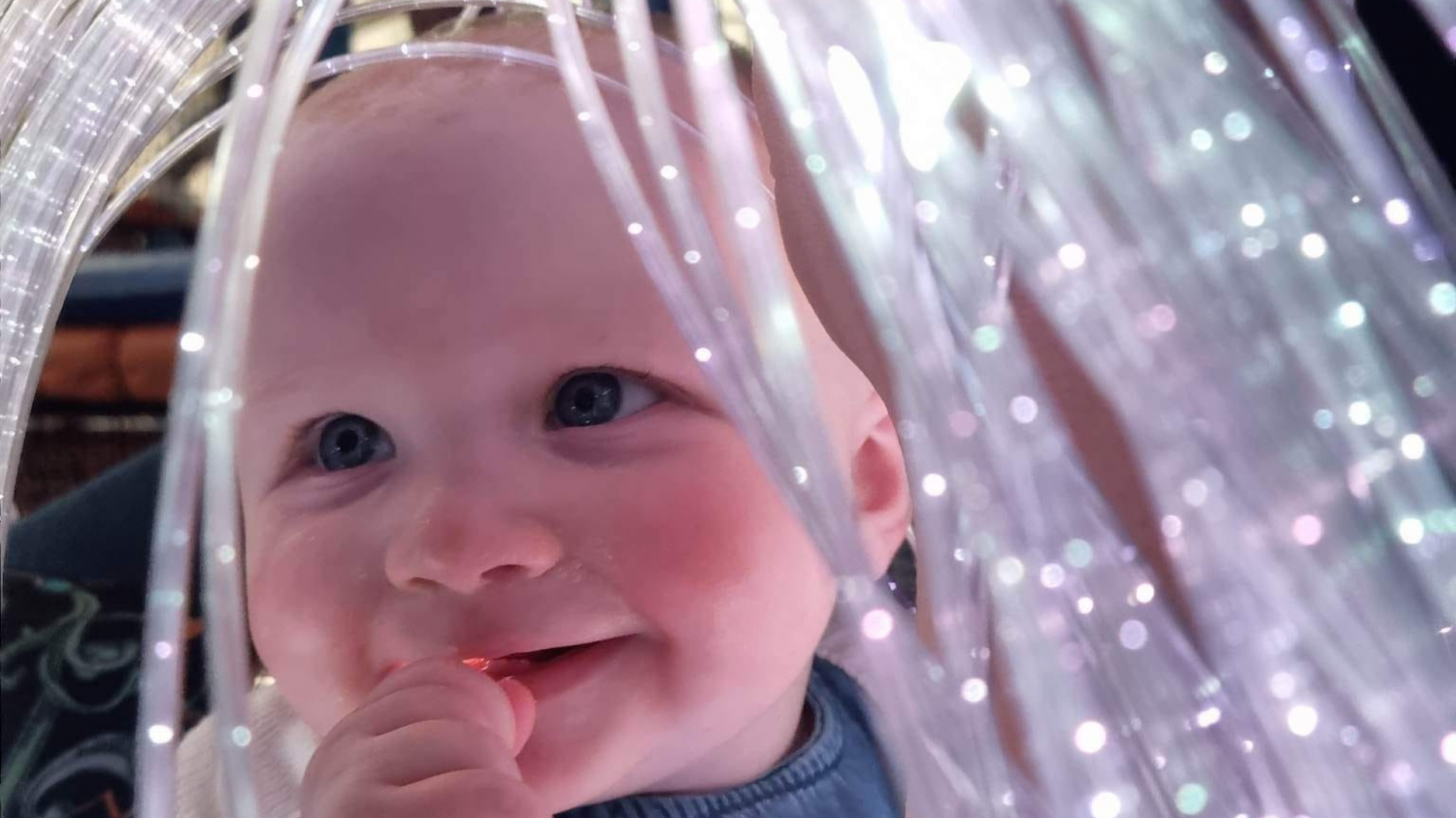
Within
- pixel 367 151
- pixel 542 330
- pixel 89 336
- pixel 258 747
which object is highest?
pixel 89 336

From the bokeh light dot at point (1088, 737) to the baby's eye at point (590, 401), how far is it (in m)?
0.28

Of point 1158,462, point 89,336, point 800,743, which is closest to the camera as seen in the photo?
point 1158,462

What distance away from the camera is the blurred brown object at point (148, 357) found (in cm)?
141

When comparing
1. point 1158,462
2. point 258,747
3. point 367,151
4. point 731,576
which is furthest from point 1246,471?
point 258,747

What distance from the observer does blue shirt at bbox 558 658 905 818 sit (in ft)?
2.15

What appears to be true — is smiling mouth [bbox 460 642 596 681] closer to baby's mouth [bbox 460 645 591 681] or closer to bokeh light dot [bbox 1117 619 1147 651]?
baby's mouth [bbox 460 645 591 681]

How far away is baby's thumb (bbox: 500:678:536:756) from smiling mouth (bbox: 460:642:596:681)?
2 centimetres

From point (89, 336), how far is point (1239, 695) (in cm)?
136

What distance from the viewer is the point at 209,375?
0.41 metres

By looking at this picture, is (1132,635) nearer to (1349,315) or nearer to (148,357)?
(1349,315)

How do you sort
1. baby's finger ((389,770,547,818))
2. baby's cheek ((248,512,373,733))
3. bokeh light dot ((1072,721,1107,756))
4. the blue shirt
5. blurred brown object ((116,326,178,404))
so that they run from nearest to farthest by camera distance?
bokeh light dot ((1072,721,1107,756)) < baby's finger ((389,770,547,818)) < baby's cheek ((248,512,373,733)) < the blue shirt < blurred brown object ((116,326,178,404))

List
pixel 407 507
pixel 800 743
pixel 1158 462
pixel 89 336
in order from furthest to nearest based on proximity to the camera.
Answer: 1. pixel 89 336
2. pixel 800 743
3. pixel 407 507
4. pixel 1158 462

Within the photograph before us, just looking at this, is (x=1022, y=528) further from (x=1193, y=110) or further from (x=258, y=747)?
(x=258, y=747)

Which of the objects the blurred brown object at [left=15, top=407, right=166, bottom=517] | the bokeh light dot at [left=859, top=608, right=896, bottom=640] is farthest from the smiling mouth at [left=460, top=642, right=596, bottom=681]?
the blurred brown object at [left=15, top=407, right=166, bottom=517]
